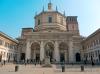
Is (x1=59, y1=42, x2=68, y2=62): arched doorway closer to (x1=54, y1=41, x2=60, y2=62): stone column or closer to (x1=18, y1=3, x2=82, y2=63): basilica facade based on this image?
(x1=18, y1=3, x2=82, y2=63): basilica facade

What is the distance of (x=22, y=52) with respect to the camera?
4594cm

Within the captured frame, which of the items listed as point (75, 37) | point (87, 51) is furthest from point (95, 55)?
point (75, 37)

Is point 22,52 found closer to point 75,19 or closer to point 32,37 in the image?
point 32,37

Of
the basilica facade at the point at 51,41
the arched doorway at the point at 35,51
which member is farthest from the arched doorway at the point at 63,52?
the arched doorway at the point at 35,51

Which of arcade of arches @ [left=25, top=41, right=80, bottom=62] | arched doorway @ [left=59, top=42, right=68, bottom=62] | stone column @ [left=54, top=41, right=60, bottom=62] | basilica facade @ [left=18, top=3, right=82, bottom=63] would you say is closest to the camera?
stone column @ [left=54, top=41, right=60, bottom=62]

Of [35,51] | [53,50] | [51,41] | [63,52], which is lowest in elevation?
[63,52]

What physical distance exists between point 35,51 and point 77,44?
47.8 ft

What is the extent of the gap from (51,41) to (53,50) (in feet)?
9.79

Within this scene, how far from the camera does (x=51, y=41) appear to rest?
38.9 m

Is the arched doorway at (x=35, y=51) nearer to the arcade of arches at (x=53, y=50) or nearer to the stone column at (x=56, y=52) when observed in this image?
the arcade of arches at (x=53, y=50)

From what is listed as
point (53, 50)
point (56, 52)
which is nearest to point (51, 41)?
point (53, 50)

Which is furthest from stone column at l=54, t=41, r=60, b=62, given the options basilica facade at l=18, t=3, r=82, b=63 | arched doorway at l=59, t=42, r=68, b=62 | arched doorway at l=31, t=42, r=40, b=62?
arched doorway at l=31, t=42, r=40, b=62

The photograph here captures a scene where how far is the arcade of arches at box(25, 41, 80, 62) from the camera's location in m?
38.2

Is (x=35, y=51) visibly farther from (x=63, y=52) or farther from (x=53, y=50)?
(x=63, y=52)
